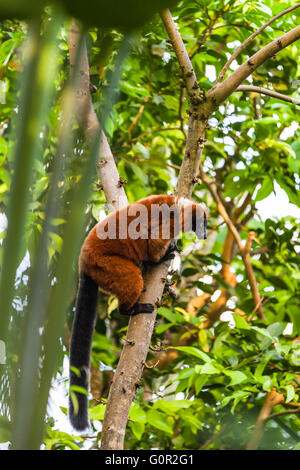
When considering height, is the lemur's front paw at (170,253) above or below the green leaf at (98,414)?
above

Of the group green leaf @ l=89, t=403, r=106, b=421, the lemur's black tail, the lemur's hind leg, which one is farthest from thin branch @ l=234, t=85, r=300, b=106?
green leaf @ l=89, t=403, r=106, b=421

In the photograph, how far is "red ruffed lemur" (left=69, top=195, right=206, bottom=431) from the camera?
7.23 ft

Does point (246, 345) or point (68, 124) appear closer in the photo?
point (68, 124)

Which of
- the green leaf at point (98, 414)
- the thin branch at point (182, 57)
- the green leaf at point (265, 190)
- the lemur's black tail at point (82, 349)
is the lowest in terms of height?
the green leaf at point (98, 414)

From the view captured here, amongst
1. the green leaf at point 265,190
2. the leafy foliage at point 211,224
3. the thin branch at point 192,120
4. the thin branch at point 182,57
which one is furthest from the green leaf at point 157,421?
the thin branch at point 182,57

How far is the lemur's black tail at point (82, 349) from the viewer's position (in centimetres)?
190

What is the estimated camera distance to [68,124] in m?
0.45

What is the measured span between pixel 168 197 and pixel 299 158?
0.93 m

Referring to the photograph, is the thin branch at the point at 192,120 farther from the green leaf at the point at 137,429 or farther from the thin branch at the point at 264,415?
the thin branch at the point at 264,415

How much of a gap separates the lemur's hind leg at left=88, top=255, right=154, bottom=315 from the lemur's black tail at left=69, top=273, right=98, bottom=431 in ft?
0.17

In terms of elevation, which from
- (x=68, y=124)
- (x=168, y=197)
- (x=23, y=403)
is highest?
(x=168, y=197)

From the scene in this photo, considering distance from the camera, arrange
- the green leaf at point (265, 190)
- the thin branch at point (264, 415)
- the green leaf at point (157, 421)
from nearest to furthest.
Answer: the green leaf at point (157, 421), the thin branch at point (264, 415), the green leaf at point (265, 190)
